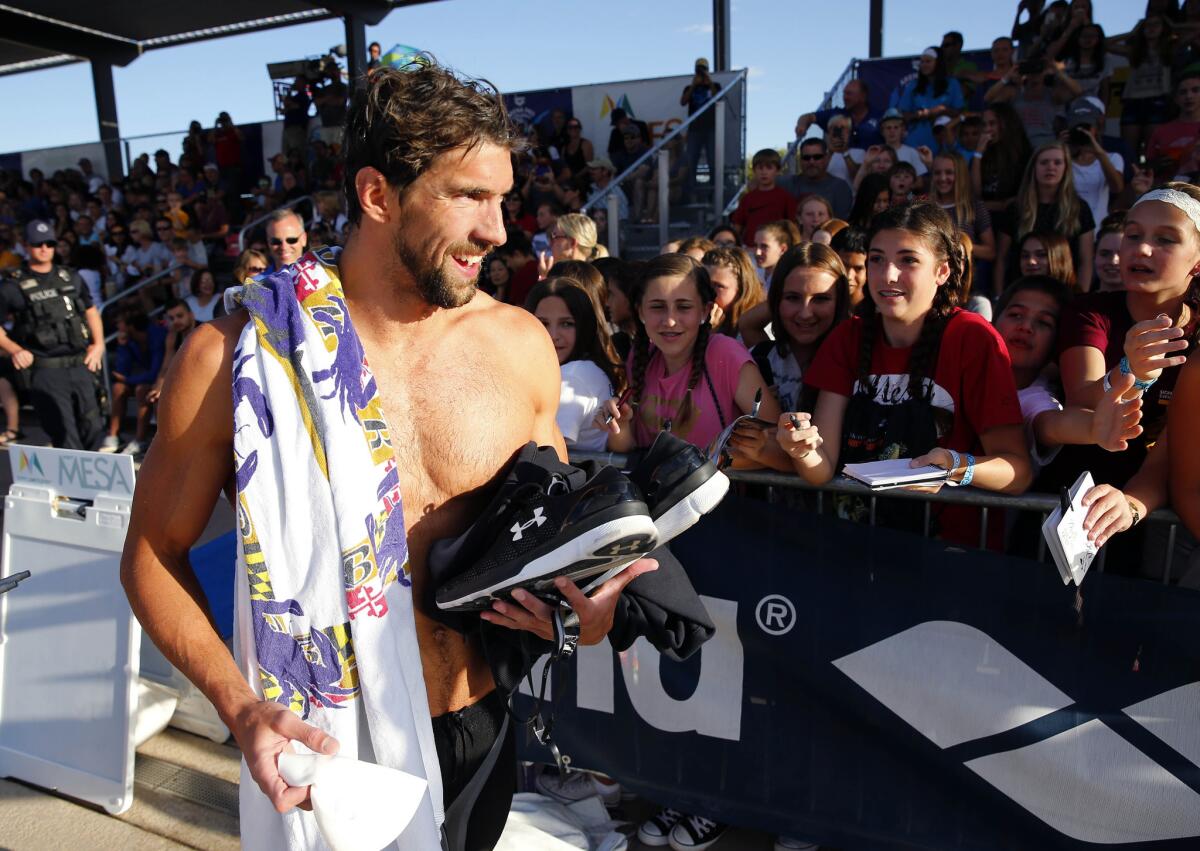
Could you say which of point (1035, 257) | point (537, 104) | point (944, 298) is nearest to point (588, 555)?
point (944, 298)

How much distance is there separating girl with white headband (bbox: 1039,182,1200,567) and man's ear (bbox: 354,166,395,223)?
1.77 m

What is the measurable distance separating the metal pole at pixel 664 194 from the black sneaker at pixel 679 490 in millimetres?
7025

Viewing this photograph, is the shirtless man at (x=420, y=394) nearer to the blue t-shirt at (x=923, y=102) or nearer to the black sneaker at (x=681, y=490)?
the black sneaker at (x=681, y=490)

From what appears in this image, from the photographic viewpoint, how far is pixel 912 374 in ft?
8.39

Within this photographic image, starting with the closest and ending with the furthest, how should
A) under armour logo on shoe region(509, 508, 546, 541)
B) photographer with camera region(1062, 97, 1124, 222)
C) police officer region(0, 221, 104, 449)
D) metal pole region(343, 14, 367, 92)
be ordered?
under armour logo on shoe region(509, 508, 546, 541) → photographer with camera region(1062, 97, 1124, 222) → police officer region(0, 221, 104, 449) → metal pole region(343, 14, 367, 92)

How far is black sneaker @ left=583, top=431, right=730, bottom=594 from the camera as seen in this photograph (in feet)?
4.91

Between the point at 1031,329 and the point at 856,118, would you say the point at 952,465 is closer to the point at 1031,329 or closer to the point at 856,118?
the point at 1031,329

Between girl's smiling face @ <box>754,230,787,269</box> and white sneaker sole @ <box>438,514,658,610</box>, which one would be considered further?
girl's smiling face @ <box>754,230,787,269</box>

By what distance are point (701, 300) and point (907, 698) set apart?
4.84 feet

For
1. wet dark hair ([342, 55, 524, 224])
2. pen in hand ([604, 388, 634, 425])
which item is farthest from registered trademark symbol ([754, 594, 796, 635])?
wet dark hair ([342, 55, 524, 224])

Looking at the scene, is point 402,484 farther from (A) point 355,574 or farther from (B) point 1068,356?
(B) point 1068,356

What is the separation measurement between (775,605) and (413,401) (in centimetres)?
128

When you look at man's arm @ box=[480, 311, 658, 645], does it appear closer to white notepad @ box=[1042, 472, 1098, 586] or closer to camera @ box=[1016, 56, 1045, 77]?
white notepad @ box=[1042, 472, 1098, 586]

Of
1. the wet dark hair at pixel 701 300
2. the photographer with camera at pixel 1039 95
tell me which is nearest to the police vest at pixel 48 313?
the wet dark hair at pixel 701 300
